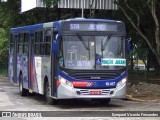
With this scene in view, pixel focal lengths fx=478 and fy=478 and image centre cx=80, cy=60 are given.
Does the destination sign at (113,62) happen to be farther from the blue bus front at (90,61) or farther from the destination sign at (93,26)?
the destination sign at (93,26)

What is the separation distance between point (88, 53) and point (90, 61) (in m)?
0.29

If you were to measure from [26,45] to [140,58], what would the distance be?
10.4m

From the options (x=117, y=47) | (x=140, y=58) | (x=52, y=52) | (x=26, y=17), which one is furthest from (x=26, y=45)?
(x=26, y=17)

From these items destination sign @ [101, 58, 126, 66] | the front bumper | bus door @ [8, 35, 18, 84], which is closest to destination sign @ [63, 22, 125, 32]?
destination sign @ [101, 58, 126, 66]

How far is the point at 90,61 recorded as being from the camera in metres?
Result: 16.9

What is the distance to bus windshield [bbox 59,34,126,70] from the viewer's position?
16.8m

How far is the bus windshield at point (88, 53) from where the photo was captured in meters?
16.8

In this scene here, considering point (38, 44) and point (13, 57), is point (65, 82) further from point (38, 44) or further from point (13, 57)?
point (13, 57)

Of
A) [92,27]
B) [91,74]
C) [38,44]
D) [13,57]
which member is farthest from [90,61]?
[13,57]

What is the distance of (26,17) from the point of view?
41219 mm

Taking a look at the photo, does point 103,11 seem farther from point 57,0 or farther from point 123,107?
point 123,107

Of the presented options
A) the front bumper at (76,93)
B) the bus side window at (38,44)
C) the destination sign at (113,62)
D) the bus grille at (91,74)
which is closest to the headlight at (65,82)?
the front bumper at (76,93)

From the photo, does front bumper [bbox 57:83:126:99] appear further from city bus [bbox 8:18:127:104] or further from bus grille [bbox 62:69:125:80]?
bus grille [bbox 62:69:125:80]

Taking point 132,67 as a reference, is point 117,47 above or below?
above
